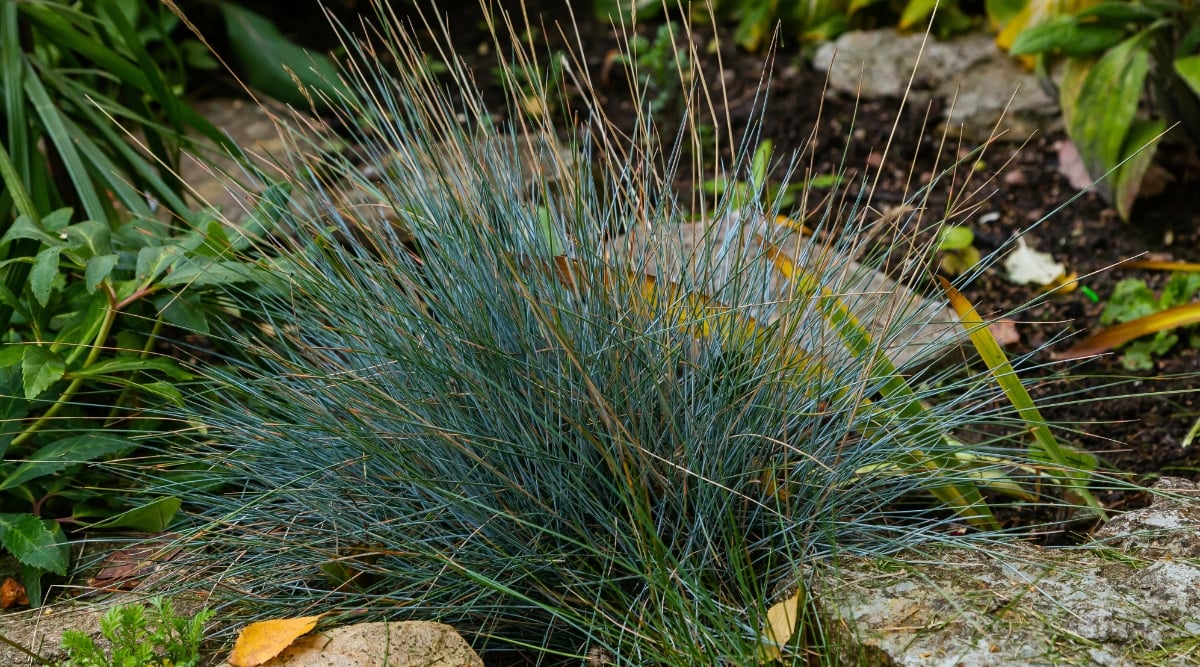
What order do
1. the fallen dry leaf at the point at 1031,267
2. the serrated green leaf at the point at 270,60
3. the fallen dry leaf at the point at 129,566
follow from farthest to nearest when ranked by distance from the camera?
1. the serrated green leaf at the point at 270,60
2. the fallen dry leaf at the point at 1031,267
3. the fallen dry leaf at the point at 129,566

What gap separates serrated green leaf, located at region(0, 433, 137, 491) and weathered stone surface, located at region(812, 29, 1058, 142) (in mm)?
2452

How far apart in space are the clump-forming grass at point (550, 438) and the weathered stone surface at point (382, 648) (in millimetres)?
95

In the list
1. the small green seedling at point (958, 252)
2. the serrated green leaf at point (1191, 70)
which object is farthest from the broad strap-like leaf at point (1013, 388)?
the serrated green leaf at point (1191, 70)

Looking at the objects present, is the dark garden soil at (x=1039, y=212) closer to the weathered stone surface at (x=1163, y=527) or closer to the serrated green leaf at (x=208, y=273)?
the weathered stone surface at (x=1163, y=527)

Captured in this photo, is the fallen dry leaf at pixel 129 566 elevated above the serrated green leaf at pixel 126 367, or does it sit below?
below

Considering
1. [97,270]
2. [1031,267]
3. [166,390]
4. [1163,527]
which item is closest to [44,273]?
[97,270]

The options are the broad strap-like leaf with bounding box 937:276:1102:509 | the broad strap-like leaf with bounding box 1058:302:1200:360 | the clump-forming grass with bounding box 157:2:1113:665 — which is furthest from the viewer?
the broad strap-like leaf with bounding box 1058:302:1200:360

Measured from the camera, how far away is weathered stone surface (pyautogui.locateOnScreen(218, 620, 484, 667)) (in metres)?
1.64

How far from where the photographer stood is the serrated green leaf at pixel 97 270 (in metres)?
2.02

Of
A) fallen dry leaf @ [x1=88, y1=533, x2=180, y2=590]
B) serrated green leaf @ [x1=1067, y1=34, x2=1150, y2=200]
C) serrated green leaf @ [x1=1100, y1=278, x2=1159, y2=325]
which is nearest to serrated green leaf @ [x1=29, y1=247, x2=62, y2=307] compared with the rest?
fallen dry leaf @ [x1=88, y1=533, x2=180, y2=590]

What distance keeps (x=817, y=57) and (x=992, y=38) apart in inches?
23.9

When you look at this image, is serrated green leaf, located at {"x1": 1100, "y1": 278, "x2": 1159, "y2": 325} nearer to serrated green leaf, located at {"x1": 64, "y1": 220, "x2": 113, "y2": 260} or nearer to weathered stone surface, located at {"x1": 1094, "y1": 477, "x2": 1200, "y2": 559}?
weathered stone surface, located at {"x1": 1094, "y1": 477, "x2": 1200, "y2": 559}

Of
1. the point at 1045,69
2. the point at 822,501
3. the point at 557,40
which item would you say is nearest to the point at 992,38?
the point at 1045,69

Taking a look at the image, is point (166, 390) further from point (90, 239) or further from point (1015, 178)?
point (1015, 178)
